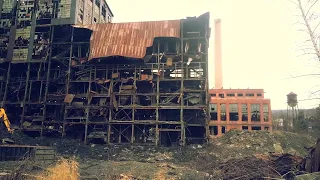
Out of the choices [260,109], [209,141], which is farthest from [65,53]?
[260,109]

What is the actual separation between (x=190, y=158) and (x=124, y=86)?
383 inches

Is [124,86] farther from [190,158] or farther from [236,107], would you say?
[236,107]

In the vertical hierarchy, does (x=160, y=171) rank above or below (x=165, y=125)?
below

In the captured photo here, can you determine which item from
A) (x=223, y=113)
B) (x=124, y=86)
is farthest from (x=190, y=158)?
(x=223, y=113)

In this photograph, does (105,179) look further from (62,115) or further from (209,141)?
(62,115)

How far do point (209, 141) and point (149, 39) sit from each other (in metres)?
11.6

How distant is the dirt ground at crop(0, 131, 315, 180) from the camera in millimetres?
14445

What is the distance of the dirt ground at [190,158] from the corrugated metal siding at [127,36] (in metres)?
9.17

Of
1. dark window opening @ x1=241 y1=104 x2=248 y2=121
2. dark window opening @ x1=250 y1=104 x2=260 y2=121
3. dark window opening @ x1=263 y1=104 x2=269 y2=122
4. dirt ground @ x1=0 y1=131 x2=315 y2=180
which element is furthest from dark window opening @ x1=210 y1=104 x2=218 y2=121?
dirt ground @ x1=0 y1=131 x2=315 y2=180

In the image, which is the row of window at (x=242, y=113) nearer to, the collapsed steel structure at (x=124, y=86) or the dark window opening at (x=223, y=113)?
the dark window opening at (x=223, y=113)

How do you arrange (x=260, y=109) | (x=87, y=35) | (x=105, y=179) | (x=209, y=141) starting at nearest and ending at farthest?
(x=105, y=179)
(x=209, y=141)
(x=87, y=35)
(x=260, y=109)

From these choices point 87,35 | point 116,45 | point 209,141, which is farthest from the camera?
point 87,35

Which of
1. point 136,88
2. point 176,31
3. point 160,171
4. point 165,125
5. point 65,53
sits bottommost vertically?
point 160,171

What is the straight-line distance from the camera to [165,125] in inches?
1046
